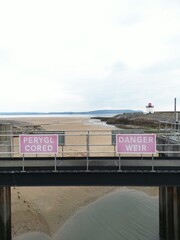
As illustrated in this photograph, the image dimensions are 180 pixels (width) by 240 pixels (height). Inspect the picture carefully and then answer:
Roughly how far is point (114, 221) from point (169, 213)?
3403mm

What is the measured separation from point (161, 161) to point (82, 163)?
3.03 metres

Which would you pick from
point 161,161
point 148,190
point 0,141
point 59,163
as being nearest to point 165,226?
point 161,161

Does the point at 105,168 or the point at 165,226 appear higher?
the point at 105,168

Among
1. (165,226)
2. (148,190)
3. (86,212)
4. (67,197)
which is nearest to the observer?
(165,226)

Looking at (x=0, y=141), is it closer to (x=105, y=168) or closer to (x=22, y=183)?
(x=22, y=183)

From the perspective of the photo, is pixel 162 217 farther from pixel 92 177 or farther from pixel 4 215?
pixel 4 215

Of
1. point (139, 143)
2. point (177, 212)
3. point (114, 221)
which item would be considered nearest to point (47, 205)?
point (114, 221)

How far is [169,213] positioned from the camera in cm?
1301

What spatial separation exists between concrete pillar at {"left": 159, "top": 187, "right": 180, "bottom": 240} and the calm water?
2.62 ft

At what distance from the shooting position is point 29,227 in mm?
14836

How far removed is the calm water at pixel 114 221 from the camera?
14.1 metres

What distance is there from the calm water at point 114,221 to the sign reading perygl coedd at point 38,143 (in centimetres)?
566

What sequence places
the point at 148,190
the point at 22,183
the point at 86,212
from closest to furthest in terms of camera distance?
the point at 22,183 → the point at 86,212 → the point at 148,190

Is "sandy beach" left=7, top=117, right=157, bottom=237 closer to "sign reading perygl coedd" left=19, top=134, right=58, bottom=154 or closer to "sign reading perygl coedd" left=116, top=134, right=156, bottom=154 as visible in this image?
"sign reading perygl coedd" left=19, top=134, right=58, bottom=154
